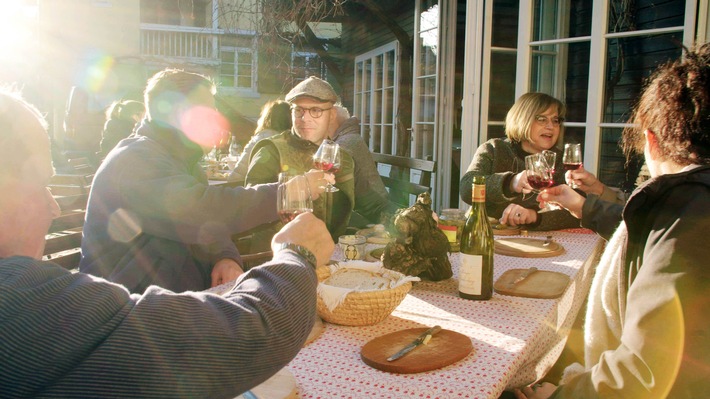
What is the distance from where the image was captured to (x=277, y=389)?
3.61 ft

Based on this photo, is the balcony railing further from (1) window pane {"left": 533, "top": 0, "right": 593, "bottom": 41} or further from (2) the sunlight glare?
(1) window pane {"left": 533, "top": 0, "right": 593, "bottom": 41}

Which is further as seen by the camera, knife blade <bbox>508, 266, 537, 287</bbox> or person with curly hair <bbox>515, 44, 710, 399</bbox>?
knife blade <bbox>508, 266, 537, 287</bbox>

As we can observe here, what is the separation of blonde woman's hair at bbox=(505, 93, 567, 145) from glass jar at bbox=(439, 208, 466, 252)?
1.17 meters

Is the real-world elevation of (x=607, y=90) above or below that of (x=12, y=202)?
above

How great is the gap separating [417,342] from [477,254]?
43 cm

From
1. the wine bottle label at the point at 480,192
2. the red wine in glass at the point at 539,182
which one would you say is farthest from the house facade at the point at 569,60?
the wine bottle label at the point at 480,192

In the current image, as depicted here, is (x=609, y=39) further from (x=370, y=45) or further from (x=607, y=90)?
(x=370, y=45)

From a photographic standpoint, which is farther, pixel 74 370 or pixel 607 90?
pixel 607 90

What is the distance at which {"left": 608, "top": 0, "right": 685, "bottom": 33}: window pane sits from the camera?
3.68 m

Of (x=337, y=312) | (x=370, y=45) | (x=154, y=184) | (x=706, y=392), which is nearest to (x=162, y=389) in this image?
(x=337, y=312)

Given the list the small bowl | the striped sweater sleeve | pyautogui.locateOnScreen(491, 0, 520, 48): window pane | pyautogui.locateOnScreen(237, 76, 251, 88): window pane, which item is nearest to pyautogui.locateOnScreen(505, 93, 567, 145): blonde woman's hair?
pyautogui.locateOnScreen(491, 0, 520, 48): window pane

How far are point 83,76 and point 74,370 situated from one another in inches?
691

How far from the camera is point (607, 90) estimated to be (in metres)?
4.01

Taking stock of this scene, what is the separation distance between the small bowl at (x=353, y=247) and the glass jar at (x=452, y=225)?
37 centimetres
